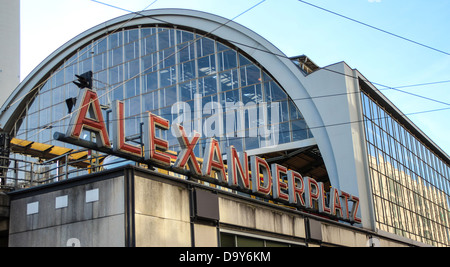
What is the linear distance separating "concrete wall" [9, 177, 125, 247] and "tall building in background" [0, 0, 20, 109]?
1658 inches

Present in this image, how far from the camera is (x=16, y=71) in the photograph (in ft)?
197

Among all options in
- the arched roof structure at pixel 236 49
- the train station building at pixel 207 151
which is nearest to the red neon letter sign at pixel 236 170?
the train station building at pixel 207 151

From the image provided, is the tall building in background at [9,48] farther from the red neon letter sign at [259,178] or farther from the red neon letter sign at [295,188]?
the red neon letter sign at [259,178]

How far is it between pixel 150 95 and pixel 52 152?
11.8m

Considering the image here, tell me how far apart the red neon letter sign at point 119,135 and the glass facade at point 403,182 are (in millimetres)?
19672

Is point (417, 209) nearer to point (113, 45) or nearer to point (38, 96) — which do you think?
point (113, 45)

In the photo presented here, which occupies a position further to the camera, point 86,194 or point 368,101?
point 368,101

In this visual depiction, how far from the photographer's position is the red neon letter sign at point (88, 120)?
18953 mm

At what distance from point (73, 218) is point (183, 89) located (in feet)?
83.2

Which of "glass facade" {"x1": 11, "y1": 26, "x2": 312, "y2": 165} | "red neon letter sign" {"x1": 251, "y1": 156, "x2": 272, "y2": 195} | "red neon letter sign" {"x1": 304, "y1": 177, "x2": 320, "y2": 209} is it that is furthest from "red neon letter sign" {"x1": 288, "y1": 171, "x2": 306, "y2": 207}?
"glass facade" {"x1": 11, "y1": 26, "x2": 312, "y2": 165}

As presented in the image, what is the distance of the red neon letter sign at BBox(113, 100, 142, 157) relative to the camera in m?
20.1

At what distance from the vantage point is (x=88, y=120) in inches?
766

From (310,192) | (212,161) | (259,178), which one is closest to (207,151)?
(212,161)
